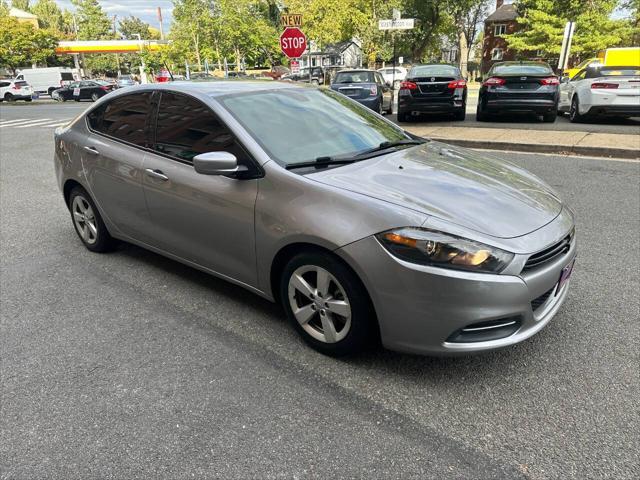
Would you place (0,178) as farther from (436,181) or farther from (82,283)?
(436,181)

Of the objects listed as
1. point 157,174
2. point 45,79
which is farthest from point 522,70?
point 45,79

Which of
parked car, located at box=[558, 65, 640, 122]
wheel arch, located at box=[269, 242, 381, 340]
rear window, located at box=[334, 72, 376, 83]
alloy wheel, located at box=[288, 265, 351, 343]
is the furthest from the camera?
rear window, located at box=[334, 72, 376, 83]

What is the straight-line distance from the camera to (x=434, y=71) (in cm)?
1304

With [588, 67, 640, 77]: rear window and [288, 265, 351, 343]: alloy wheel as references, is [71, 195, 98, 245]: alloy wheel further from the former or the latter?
[588, 67, 640, 77]: rear window

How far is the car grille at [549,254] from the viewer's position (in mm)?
2422

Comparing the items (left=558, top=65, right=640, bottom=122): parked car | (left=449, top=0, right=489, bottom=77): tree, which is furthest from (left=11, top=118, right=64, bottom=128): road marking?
(left=449, top=0, right=489, bottom=77): tree

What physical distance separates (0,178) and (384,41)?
40489 millimetres

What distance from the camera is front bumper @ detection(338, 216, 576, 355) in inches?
90.9

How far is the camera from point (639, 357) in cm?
281

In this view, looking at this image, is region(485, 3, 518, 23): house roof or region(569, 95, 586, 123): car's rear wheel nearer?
region(569, 95, 586, 123): car's rear wheel

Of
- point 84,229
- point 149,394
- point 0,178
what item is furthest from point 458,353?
point 0,178

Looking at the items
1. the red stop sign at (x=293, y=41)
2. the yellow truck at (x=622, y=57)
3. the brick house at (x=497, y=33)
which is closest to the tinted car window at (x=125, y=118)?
the red stop sign at (x=293, y=41)

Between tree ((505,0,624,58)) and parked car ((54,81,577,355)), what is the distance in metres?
41.2

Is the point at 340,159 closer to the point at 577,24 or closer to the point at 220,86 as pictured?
the point at 220,86
